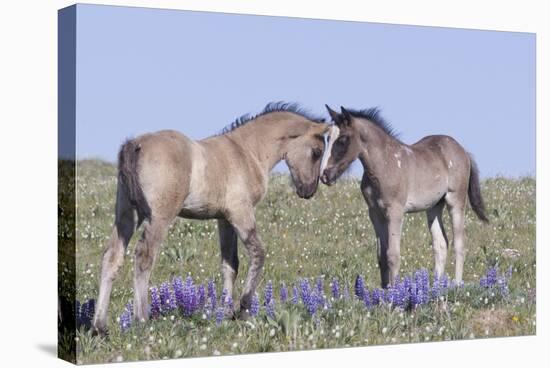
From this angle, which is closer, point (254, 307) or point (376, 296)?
point (254, 307)

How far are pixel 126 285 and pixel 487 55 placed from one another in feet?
17.8

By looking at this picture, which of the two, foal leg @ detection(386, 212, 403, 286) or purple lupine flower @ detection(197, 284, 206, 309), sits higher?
foal leg @ detection(386, 212, 403, 286)

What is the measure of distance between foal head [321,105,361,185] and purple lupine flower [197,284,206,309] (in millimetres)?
1835

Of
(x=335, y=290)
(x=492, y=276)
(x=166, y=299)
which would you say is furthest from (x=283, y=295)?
(x=492, y=276)

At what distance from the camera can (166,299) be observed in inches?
506

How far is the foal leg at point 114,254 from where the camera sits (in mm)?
12164

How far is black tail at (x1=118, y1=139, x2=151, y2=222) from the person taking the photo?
12.0 meters

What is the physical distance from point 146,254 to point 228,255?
1.33 meters

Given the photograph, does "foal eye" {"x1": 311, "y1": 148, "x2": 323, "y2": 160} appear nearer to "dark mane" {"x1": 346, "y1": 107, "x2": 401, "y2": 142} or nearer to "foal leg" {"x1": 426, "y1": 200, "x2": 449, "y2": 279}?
"dark mane" {"x1": 346, "y1": 107, "x2": 401, "y2": 142}

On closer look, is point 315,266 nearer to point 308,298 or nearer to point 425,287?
point 308,298

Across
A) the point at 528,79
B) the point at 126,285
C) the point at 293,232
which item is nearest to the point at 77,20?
the point at 126,285

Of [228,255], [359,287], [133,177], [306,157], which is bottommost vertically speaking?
[359,287]

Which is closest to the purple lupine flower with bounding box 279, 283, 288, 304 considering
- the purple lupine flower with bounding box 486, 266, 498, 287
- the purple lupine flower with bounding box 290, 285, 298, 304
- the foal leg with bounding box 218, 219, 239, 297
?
the purple lupine flower with bounding box 290, 285, 298, 304

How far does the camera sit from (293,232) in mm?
14312
